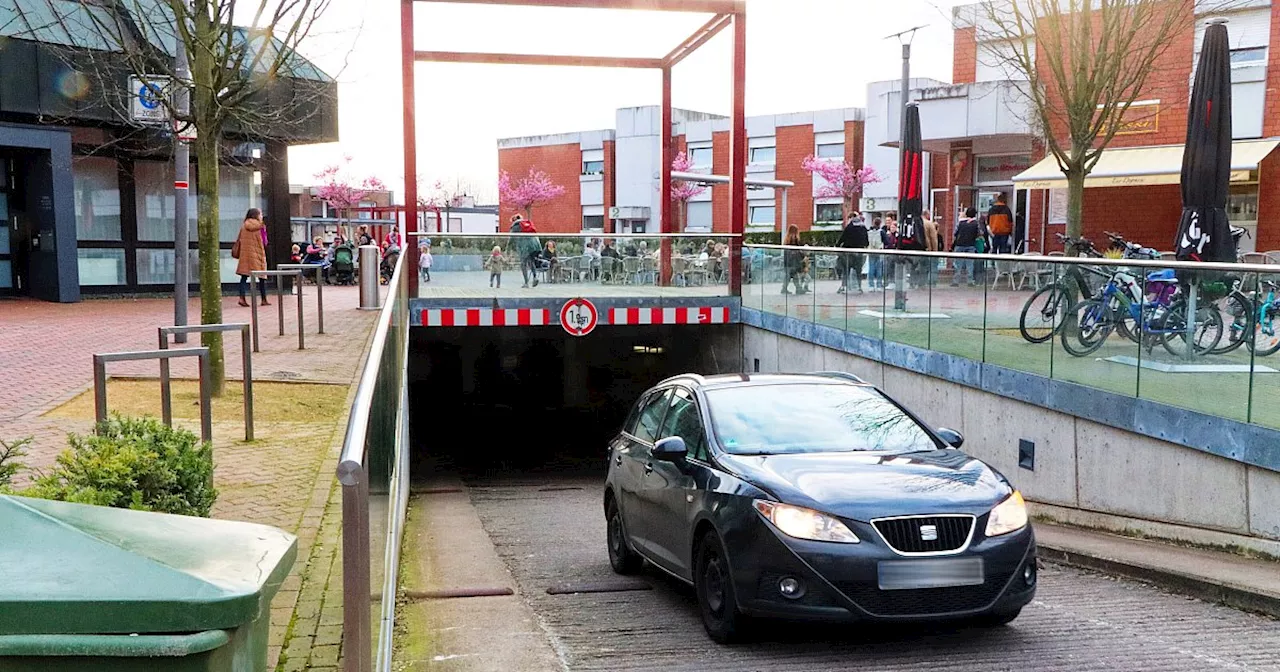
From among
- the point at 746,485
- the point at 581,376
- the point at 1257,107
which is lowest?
the point at 581,376

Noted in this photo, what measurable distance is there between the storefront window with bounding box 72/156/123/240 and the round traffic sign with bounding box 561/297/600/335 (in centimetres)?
1112

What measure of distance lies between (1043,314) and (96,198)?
65.1 ft

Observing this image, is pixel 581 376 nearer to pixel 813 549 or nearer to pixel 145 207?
pixel 145 207

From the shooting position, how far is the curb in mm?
6625

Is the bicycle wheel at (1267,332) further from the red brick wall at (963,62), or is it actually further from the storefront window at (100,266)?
the red brick wall at (963,62)

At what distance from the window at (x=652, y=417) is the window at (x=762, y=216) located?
2170 inches

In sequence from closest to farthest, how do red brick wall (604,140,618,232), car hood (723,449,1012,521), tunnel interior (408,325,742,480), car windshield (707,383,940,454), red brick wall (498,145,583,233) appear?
car hood (723,449,1012,521), car windshield (707,383,940,454), tunnel interior (408,325,742,480), red brick wall (604,140,618,232), red brick wall (498,145,583,233)

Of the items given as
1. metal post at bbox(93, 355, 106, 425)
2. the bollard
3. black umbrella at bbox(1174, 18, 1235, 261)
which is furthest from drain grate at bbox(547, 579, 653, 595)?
the bollard

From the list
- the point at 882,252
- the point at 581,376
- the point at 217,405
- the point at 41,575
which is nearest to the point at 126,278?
the point at 581,376

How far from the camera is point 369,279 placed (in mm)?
23000

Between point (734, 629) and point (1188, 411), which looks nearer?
point (734, 629)

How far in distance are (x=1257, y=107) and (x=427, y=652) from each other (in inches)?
1030

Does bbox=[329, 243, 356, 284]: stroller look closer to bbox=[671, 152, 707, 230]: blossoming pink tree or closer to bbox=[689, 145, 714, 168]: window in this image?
bbox=[671, 152, 707, 230]: blossoming pink tree

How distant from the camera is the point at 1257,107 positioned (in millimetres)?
26578
